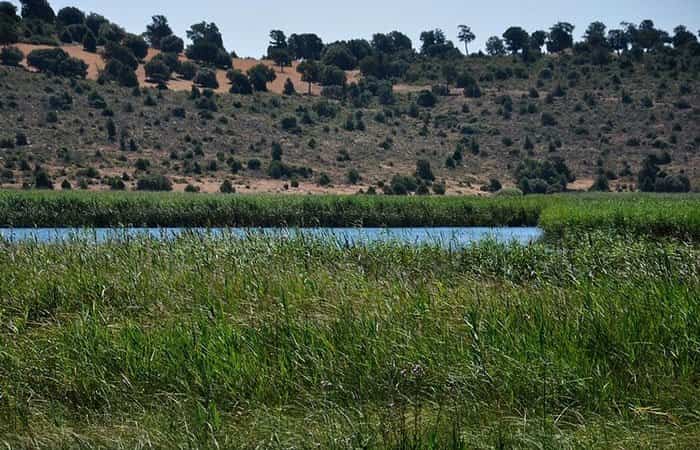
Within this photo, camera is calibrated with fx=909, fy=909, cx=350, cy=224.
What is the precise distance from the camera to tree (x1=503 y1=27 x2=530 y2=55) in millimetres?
143750

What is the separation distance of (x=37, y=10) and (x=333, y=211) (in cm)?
9877

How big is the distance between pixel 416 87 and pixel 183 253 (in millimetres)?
105100

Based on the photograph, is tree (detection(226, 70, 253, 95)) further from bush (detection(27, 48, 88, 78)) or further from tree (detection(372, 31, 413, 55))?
tree (detection(372, 31, 413, 55))

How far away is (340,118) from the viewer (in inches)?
4119

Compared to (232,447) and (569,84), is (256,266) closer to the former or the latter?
(232,447)

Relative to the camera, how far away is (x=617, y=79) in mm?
112250

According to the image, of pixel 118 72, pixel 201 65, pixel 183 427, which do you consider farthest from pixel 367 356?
pixel 201 65

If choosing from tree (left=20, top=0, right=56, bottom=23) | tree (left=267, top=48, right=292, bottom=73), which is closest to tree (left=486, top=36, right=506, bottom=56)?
tree (left=267, top=48, right=292, bottom=73)

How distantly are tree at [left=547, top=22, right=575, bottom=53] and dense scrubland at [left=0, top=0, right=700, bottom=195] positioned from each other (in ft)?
6.64

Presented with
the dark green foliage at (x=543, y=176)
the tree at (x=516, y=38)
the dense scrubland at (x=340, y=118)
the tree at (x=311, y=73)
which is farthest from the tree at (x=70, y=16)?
the dark green foliage at (x=543, y=176)

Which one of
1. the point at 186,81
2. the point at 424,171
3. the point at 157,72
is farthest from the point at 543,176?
the point at 157,72

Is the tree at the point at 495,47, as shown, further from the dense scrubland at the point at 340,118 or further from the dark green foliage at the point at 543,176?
the dark green foliage at the point at 543,176

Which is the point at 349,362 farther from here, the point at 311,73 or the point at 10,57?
the point at 311,73

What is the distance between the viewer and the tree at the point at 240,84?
110375 mm
